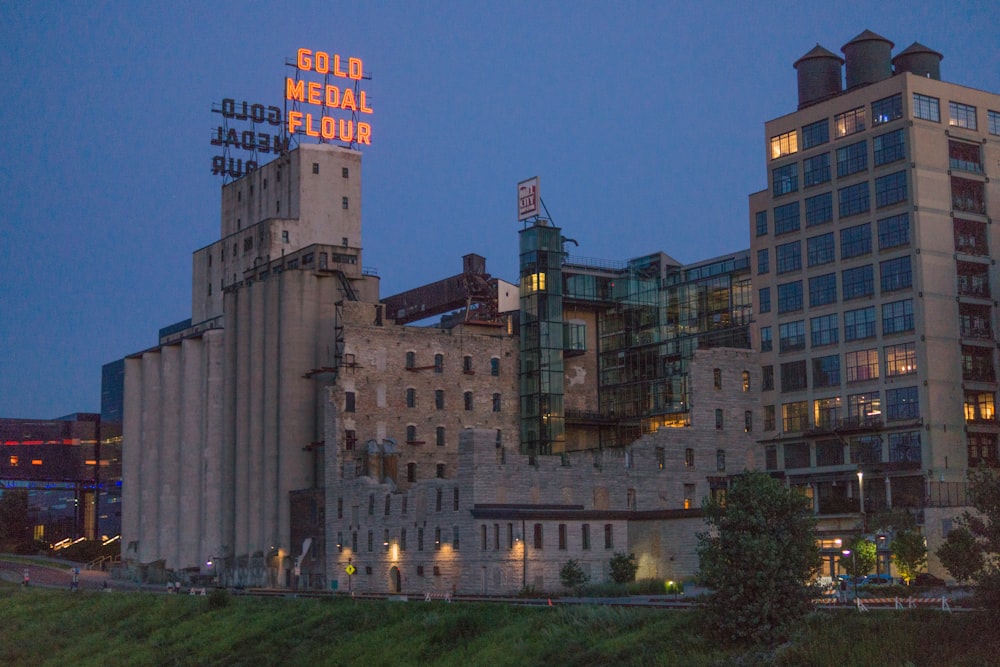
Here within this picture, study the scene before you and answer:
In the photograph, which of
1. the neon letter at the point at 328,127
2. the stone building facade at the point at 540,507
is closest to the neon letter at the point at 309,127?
the neon letter at the point at 328,127

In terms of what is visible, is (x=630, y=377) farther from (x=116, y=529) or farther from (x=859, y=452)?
(x=116, y=529)

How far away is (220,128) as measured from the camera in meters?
159

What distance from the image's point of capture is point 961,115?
99812 millimetres

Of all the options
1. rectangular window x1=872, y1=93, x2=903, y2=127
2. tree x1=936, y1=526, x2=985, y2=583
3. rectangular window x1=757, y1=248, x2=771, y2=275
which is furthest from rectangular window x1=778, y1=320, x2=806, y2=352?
tree x1=936, y1=526, x2=985, y2=583

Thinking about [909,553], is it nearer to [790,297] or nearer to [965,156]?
[790,297]

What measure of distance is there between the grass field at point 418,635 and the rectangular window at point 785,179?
5175 centimetres

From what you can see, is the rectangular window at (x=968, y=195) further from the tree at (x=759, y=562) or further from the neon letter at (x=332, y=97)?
the neon letter at (x=332, y=97)

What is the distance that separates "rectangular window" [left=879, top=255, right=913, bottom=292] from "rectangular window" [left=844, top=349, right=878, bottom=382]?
16.3 ft

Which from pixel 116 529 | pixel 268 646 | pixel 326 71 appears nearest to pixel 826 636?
pixel 268 646

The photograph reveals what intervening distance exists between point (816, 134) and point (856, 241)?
385 inches

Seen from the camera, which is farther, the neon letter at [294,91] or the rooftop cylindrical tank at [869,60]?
the neon letter at [294,91]

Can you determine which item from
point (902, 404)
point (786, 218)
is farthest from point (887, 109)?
point (902, 404)

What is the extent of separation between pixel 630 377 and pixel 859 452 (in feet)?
94.6

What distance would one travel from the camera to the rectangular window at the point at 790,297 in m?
105
